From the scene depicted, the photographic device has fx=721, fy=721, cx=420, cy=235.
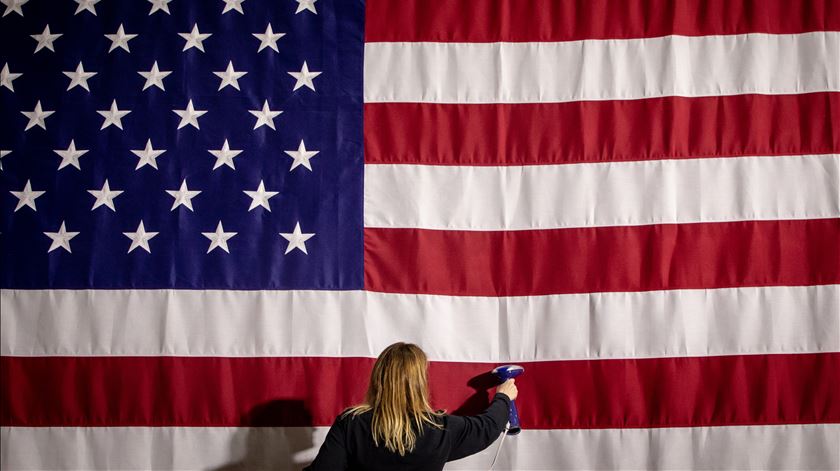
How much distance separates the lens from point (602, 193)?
10.5 feet

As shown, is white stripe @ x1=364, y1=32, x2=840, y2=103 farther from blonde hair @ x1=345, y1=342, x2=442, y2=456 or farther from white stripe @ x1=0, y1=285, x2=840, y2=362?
blonde hair @ x1=345, y1=342, x2=442, y2=456

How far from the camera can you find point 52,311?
3.29m

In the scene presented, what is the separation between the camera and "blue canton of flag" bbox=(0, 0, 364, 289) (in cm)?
327

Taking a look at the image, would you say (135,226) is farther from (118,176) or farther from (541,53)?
(541,53)

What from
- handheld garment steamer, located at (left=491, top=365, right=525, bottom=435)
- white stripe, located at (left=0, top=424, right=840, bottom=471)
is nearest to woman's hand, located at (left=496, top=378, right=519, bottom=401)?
handheld garment steamer, located at (left=491, top=365, right=525, bottom=435)

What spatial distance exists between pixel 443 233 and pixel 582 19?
3.85 feet

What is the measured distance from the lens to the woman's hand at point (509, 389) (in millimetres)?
2895

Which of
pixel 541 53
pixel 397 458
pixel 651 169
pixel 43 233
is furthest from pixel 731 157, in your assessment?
pixel 43 233

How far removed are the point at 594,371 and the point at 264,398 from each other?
1462mm

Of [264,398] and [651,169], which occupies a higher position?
[651,169]

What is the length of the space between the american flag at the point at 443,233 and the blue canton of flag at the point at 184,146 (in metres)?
0.01

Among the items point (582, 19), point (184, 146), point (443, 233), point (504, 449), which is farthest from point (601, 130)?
point (184, 146)

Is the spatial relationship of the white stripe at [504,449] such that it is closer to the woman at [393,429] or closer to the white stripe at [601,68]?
the woman at [393,429]

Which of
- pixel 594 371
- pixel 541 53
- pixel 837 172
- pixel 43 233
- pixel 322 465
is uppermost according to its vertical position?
pixel 541 53
